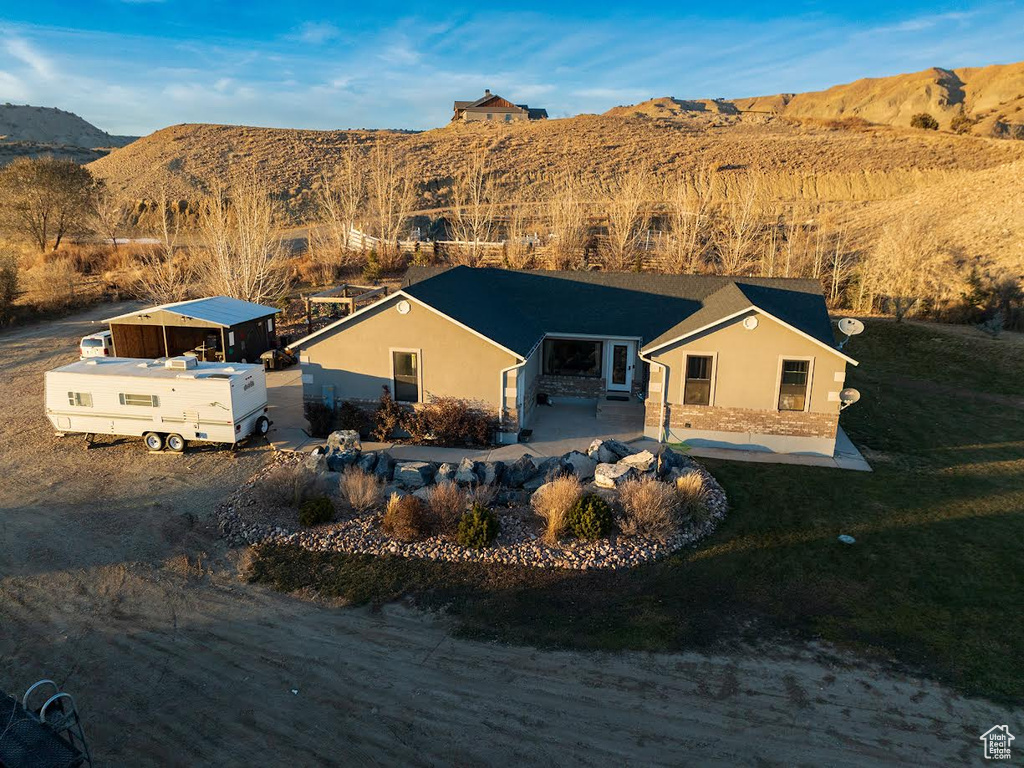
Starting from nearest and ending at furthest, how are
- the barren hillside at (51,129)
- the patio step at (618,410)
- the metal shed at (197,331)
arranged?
1. the patio step at (618,410)
2. the metal shed at (197,331)
3. the barren hillside at (51,129)

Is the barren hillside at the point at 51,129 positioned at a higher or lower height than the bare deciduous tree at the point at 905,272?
higher

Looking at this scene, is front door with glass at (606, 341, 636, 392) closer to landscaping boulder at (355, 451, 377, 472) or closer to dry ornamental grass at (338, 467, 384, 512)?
landscaping boulder at (355, 451, 377, 472)

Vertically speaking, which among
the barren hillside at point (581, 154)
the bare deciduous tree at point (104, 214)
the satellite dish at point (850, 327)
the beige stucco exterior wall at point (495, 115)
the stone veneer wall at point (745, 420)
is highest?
the beige stucco exterior wall at point (495, 115)

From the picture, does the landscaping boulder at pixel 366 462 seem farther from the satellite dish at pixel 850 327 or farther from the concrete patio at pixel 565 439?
the satellite dish at pixel 850 327

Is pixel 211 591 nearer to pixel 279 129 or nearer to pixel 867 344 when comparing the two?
pixel 867 344

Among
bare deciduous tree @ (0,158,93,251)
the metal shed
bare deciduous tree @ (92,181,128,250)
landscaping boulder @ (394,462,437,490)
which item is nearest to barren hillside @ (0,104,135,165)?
bare deciduous tree @ (92,181,128,250)

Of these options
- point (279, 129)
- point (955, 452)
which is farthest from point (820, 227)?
point (279, 129)

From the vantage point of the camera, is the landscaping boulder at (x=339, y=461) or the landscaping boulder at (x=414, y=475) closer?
the landscaping boulder at (x=414, y=475)

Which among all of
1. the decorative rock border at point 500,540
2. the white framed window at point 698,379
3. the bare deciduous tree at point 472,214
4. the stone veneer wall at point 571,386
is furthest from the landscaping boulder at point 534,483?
the bare deciduous tree at point 472,214
